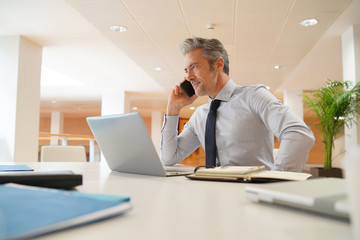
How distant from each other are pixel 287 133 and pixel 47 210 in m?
1.33

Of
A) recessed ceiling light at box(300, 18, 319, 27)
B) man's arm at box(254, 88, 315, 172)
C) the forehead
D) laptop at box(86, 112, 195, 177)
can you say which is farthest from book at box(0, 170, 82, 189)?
recessed ceiling light at box(300, 18, 319, 27)

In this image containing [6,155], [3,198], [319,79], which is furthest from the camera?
[319,79]

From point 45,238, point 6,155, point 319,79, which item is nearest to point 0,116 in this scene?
point 6,155

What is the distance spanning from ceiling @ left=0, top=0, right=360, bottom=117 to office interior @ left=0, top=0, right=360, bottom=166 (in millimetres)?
13

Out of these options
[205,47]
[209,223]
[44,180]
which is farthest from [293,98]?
[209,223]

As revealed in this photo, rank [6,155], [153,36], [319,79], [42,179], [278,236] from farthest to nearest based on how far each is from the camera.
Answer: [319,79] → [6,155] → [153,36] → [42,179] → [278,236]

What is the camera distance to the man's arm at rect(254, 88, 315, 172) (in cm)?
151

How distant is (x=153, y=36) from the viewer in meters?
4.50

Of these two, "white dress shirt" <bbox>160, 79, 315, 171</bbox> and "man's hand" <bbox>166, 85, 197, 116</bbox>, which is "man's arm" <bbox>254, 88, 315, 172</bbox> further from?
"man's hand" <bbox>166, 85, 197, 116</bbox>

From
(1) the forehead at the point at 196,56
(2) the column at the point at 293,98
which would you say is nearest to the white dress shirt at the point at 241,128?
(1) the forehead at the point at 196,56

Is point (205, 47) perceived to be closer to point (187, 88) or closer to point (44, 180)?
point (187, 88)

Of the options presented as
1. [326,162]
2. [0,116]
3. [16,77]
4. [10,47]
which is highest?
[10,47]

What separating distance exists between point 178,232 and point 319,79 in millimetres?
8204

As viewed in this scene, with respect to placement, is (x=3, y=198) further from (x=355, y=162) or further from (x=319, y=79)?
(x=319, y=79)
